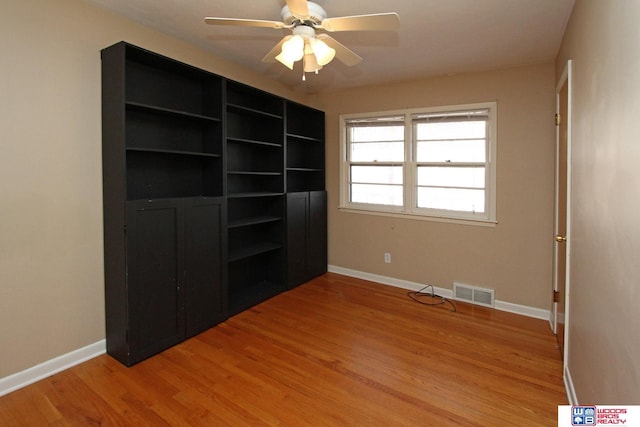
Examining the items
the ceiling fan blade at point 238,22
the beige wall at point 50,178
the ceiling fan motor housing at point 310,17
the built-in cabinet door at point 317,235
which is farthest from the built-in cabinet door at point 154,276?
the built-in cabinet door at point 317,235

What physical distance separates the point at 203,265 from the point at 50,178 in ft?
4.04

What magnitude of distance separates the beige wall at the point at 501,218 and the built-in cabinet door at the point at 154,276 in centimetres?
245

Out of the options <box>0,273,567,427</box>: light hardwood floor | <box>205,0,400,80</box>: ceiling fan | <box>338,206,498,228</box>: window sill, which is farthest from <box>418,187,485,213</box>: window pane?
<box>205,0,400,80</box>: ceiling fan

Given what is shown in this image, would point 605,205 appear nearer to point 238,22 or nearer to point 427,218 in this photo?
point 238,22

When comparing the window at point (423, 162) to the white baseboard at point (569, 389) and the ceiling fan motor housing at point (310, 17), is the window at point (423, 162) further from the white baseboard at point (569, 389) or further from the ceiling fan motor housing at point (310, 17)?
the ceiling fan motor housing at point (310, 17)

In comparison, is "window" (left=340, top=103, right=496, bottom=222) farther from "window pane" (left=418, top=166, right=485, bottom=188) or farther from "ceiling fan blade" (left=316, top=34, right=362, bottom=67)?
"ceiling fan blade" (left=316, top=34, right=362, bottom=67)

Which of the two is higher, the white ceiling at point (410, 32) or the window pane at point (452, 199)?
the white ceiling at point (410, 32)

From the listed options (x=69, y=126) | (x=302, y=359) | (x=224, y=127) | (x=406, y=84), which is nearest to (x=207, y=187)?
(x=224, y=127)

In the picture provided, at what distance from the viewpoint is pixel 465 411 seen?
1926mm

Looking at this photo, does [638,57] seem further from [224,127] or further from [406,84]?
[406,84]

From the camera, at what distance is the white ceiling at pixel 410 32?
2262 mm

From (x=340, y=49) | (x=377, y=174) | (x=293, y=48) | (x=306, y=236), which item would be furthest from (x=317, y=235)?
(x=293, y=48)

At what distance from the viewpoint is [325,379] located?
2225 mm

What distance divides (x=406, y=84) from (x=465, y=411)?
10.8ft
